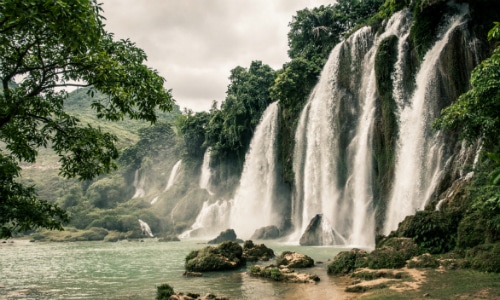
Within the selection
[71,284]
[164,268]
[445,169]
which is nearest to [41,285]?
[71,284]

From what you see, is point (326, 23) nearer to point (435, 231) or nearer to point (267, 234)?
point (267, 234)

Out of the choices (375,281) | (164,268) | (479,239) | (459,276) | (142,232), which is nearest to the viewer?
(459,276)

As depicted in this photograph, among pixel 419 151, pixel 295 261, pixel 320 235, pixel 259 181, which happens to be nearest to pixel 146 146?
pixel 259 181

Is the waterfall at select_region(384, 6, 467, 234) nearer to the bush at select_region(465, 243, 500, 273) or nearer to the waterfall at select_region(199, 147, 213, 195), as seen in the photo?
the bush at select_region(465, 243, 500, 273)

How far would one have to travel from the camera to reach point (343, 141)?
2859cm

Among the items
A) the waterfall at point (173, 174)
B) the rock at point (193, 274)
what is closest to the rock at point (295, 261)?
the rock at point (193, 274)

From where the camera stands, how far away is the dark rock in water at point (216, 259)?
14844 millimetres

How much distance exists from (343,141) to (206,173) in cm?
2975

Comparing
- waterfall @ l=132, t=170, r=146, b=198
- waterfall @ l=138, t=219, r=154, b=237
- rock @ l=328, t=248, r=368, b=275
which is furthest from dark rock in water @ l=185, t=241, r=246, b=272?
waterfall @ l=132, t=170, r=146, b=198

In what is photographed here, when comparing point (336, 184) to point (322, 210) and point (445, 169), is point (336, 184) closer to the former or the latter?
point (322, 210)

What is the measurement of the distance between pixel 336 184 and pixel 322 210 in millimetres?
2227

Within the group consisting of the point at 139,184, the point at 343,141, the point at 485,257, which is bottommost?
the point at 485,257

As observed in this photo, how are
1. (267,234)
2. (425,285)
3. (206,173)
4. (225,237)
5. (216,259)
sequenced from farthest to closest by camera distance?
(206,173) < (267,234) < (225,237) < (216,259) < (425,285)

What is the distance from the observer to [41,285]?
13.1m
